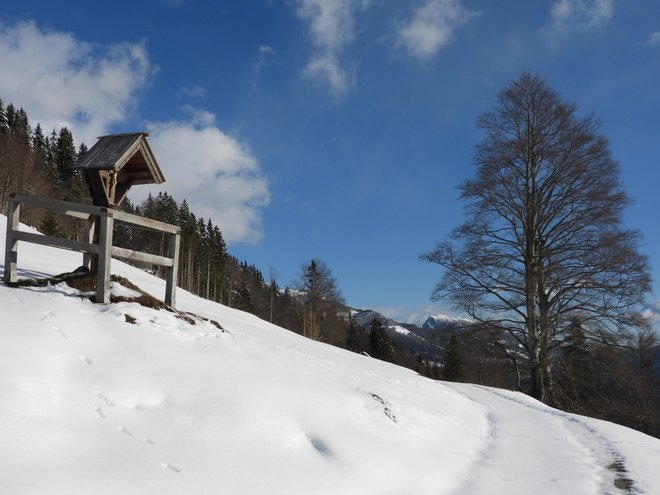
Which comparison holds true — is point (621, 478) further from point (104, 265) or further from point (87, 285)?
point (87, 285)

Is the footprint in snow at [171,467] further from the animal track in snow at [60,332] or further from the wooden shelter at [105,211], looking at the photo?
the wooden shelter at [105,211]

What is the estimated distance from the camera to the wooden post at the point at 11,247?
580 centimetres

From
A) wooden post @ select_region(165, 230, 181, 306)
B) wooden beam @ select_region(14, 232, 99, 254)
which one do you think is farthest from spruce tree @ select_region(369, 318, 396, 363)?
wooden beam @ select_region(14, 232, 99, 254)

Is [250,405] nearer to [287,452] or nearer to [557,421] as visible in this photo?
[287,452]

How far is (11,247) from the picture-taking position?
602 cm

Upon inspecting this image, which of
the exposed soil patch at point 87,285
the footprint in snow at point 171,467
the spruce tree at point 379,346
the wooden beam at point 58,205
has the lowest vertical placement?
the spruce tree at point 379,346

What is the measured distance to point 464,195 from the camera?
13.3 metres

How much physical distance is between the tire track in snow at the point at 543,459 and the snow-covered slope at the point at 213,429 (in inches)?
1.3

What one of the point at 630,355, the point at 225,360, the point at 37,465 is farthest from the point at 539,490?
the point at 630,355

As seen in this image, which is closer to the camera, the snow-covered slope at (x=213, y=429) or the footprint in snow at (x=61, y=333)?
the snow-covered slope at (x=213, y=429)

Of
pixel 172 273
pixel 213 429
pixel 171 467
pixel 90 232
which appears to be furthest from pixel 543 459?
pixel 90 232

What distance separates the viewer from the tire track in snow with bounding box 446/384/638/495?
4426mm

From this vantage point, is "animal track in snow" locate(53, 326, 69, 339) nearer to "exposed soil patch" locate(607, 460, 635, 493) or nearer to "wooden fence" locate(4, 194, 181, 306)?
"wooden fence" locate(4, 194, 181, 306)

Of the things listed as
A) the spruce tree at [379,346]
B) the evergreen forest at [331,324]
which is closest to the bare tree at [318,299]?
the evergreen forest at [331,324]
